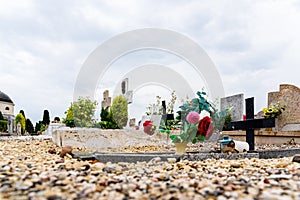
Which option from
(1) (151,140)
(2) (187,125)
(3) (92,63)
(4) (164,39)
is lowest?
(1) (151,140)

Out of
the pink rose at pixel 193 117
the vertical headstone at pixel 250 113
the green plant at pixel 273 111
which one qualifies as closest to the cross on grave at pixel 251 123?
the vertical headstone at pixel 250 113

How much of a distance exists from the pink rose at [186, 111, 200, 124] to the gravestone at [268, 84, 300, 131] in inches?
289

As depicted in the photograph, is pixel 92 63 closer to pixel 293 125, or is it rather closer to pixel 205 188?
pixel 205 188

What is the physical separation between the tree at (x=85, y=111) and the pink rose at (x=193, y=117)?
21.5 feet

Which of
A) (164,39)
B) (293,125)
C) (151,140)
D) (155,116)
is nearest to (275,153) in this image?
(164,39)

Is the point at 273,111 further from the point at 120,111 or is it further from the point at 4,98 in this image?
the point at 4,98

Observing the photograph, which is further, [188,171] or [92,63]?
[92,63]

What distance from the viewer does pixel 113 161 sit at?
385 cm

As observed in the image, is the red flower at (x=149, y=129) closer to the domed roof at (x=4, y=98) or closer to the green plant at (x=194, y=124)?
the green plant at (x=194, y=124)

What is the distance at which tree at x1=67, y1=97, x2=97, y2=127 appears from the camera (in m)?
10.8

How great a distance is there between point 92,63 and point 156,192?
489 centimetres

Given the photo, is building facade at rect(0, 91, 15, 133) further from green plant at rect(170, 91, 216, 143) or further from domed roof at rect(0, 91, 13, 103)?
green plant at rect(170, 91, 216, 143)

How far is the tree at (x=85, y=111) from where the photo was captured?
10.8 m

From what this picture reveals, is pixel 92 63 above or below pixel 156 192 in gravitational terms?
above
